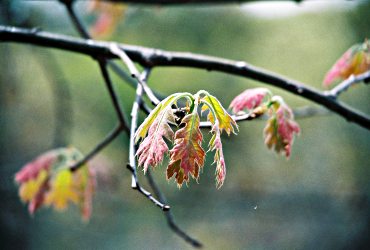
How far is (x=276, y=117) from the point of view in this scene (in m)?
0.99

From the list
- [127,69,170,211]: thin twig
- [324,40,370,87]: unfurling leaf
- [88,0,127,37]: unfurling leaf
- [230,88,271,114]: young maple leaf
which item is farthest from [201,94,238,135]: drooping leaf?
[88,0,127,37]: unfurling leaf

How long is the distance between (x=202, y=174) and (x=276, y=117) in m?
3.47

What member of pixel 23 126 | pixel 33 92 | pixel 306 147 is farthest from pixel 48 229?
pixel 306 147

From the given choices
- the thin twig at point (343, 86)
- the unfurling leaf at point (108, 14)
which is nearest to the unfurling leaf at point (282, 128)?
the thin twig at point (343, 86)

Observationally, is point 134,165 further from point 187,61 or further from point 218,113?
point 187,61

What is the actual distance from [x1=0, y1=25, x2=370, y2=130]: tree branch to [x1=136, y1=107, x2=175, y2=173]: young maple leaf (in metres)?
0.41

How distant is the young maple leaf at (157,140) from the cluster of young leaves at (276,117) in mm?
339

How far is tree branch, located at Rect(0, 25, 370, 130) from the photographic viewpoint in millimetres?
1036

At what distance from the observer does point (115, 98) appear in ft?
3.78

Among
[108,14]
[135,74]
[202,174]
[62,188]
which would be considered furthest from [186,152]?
[202,174]

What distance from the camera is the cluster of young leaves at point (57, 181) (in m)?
1.45

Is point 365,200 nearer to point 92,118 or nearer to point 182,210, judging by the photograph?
point 182,210

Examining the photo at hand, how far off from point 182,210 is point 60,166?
3485mm

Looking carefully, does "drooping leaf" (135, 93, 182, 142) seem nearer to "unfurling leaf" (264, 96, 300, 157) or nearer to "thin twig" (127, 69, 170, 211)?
"thin twig" (127, 69, 170, 211)
